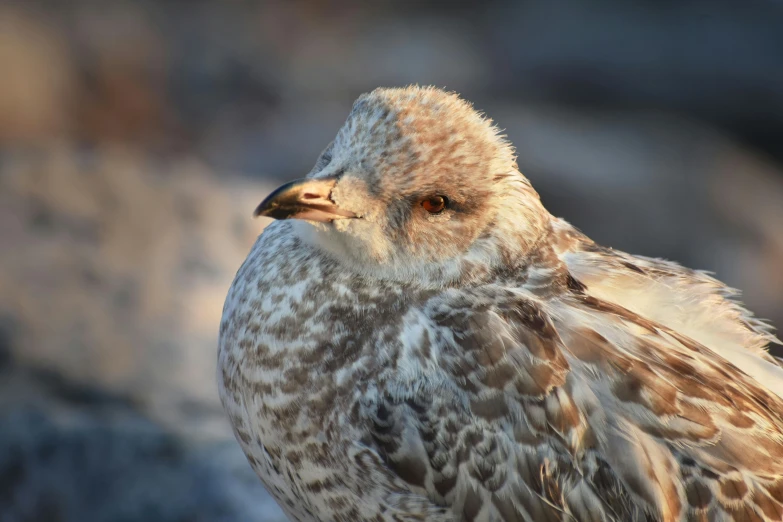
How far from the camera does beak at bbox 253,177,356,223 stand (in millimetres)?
2141

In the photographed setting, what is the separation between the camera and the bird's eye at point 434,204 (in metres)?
2.27

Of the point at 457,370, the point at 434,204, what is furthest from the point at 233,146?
the point at 457,370

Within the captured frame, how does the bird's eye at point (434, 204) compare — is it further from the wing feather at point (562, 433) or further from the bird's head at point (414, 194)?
the wing feather at point (562, 433)

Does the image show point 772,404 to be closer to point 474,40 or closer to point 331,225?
point 331,225

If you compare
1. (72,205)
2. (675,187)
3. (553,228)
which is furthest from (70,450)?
(675,187)

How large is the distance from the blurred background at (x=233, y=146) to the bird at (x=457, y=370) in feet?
4.00

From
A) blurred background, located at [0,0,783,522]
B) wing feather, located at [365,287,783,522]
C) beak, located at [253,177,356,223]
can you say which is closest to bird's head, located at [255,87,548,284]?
beak, located at [253,177,356,223]

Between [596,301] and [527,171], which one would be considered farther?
[527,171]

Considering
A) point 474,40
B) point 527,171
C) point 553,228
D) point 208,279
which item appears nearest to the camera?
point 553,228

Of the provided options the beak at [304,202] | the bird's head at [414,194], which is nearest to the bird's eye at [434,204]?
the bird's head at [414,194]

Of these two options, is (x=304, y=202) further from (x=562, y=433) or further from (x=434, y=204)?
(x=562, y=433)

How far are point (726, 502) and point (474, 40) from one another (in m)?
5.40

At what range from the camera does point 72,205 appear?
4105 mm

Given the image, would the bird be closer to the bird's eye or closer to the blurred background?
the bird's eye
